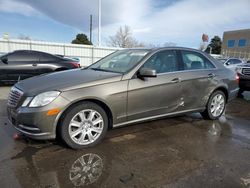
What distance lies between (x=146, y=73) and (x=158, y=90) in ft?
1.51

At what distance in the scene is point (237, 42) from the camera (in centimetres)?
4659

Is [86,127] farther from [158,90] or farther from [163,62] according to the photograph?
[163,62]

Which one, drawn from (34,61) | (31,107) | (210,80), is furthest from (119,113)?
(34,61)

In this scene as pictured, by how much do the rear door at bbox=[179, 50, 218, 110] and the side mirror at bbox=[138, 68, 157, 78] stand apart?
2.84 ft

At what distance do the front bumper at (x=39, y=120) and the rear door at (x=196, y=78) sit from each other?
234 cm

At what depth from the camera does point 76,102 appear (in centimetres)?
299

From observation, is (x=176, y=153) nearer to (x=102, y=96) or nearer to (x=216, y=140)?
(x=216, y=140)

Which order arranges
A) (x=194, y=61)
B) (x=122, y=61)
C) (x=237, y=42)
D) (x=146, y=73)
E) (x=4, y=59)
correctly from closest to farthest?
(x=146, y=73), (x=122, y=61), (x=194, y=61), (x=4, y=59), (x=237, y=42)

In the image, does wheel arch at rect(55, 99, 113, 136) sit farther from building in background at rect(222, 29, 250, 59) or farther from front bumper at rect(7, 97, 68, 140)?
building in background at rect(222, 29, 250, 59)

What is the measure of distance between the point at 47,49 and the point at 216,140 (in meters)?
15.7

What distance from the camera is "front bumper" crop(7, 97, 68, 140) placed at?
9.12 feet

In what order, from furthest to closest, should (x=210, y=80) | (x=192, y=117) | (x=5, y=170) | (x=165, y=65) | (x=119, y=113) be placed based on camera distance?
(x=192, y=117) < (x=210, y=80) < (x=165, y=65) < (x=119, y=113) < (x=5, y=170)

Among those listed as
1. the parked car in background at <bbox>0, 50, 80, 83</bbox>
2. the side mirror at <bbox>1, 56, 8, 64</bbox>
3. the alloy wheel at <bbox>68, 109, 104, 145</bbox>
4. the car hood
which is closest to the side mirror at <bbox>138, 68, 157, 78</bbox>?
the car hood

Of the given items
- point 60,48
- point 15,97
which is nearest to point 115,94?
point 15,97
